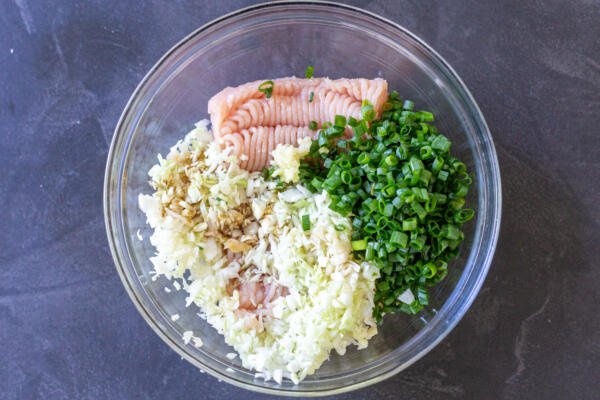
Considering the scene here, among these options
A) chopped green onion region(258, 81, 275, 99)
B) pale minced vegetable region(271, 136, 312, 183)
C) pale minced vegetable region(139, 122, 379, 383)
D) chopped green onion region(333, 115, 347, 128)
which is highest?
chopped green onion region(258, 81, 275, 99)

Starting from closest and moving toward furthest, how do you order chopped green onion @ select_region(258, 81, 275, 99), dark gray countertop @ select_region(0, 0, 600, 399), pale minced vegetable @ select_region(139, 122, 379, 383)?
1. pale minced vegetable @ select_region(139, 122, 379, 383)
2. chopped green onion @ select_region(258, 81, 275, 99)
3. dark gray countertop @ select_region(0, 0, 600, 399)

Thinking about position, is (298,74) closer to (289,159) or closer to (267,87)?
(267,87)

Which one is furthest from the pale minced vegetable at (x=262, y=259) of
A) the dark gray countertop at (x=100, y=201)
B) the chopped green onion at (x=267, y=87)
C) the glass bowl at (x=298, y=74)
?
the dark gray countertop at (x=100, y=201)

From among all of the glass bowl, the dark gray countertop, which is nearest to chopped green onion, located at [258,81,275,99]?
the glass bowl

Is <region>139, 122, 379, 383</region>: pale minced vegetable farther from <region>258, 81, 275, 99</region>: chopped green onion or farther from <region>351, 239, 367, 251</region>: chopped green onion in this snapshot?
<region>258, 81, 275, 99</region>: chopped green onion

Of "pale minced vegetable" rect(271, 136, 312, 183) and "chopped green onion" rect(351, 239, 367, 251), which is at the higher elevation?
"pale minced vegetable" rect(271, 136, 312, 183)

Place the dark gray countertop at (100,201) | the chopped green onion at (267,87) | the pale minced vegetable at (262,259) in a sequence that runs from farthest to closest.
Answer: the dark gray countertop at (100,201) < the chopped green onion at (267,87) < the pale minced vegetable at (262,259)

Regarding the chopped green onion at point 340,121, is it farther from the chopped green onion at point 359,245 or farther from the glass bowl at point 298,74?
A: the chopped green onion at point 359,245
